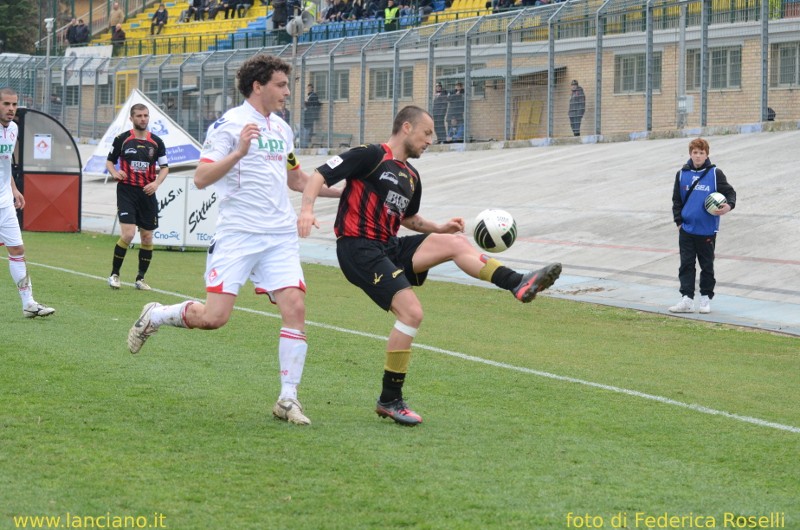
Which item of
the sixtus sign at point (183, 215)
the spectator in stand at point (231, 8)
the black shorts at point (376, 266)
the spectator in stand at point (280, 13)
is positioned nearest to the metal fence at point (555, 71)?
the spectator in stand at point (280, 13)

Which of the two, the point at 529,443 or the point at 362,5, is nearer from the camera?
the point at 529,443

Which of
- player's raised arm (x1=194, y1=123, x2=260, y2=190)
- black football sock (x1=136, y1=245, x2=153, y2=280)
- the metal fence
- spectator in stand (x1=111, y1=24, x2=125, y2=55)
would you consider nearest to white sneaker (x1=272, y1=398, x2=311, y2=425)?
player's raised arm (x1=194, y1=123, x2=260, y2=190)

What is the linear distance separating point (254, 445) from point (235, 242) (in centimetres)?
127

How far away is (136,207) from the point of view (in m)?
13.9

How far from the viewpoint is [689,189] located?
1281 centimetres

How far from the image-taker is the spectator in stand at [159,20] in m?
57.6

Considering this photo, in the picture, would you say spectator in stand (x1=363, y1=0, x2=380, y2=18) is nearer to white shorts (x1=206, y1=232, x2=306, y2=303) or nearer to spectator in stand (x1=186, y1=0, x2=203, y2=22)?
spectator in stand (x1=186, y1=0, x2=203, y2=22)

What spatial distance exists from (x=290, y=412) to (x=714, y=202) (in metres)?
7.43

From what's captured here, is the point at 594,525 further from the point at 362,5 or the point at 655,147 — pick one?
the point at 362,5

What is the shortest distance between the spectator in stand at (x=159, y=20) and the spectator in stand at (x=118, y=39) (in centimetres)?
156

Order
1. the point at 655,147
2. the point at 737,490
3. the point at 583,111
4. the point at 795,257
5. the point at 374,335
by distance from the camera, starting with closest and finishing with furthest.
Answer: the point at 737,490 < the point at 374,335 < the point at 795,257 < the point at 655,147 < the point at 583,111

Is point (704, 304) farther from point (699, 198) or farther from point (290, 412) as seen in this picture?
point (290, 412)

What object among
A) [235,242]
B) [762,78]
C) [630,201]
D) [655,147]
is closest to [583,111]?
[655,147]

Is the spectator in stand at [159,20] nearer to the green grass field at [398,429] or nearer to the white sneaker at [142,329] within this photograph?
the green grass field at [398,429]
